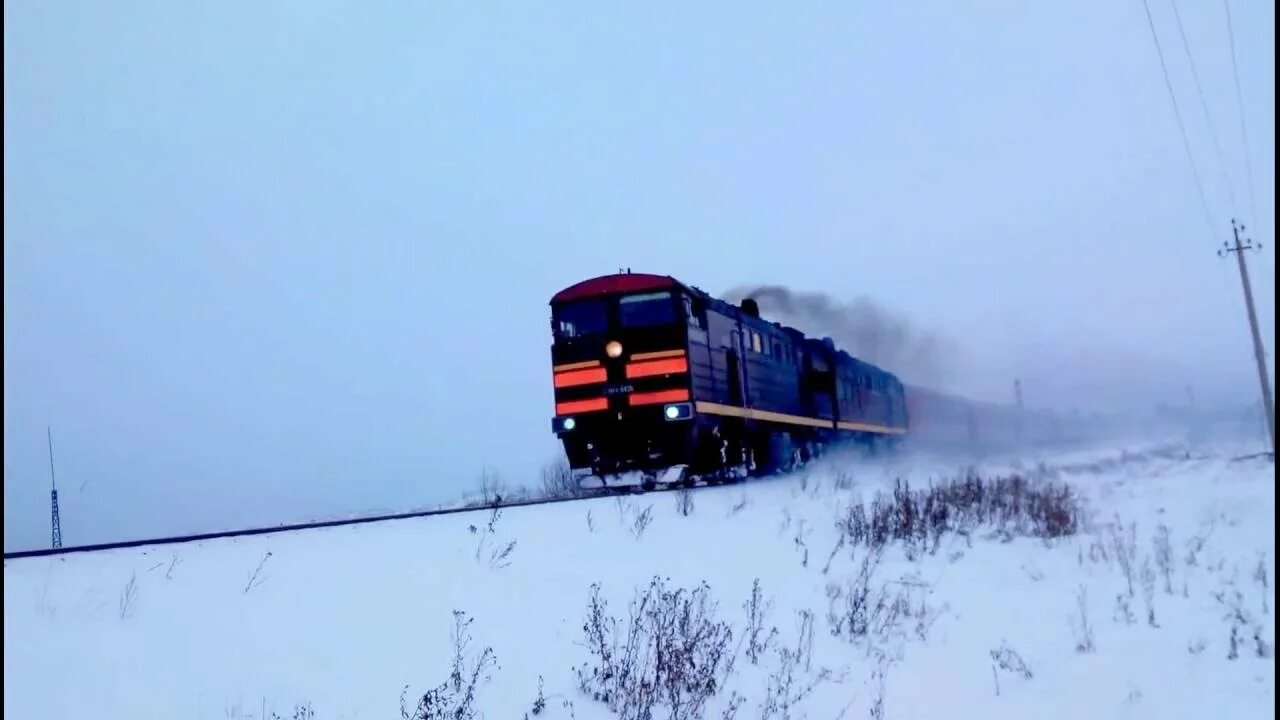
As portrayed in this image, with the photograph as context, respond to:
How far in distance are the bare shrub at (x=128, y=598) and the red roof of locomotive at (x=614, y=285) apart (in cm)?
875

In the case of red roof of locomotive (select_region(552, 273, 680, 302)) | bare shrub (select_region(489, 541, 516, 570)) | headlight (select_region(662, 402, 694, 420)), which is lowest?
bare shrub (select_region(489, 541, 516, 570))

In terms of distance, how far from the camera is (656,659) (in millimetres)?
5863

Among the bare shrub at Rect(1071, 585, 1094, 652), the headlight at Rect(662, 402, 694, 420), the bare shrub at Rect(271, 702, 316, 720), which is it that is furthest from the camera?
the headlight at Rect(662, 402, 694, 420)

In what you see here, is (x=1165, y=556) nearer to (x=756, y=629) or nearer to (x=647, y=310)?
(x=756, y=629)

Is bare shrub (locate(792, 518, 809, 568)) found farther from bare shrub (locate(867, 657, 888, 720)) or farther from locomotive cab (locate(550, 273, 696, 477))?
locomotive cab (locate(550, 273, 696, 477))

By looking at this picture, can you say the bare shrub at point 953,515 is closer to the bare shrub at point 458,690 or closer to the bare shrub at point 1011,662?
the bare shrub at point 1011,662

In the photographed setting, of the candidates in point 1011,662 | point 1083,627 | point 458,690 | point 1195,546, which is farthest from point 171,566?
point 1195,546

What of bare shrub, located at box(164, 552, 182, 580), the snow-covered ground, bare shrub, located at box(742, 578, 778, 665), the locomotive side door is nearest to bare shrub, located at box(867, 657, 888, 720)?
the snow-covered ground

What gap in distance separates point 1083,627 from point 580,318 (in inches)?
366

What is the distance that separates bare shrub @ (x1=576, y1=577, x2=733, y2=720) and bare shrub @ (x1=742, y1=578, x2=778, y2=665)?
168 millimetres

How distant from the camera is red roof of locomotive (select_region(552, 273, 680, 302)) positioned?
1454cm

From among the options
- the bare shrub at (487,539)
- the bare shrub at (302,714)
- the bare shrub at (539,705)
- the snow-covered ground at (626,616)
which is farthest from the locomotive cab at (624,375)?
the bare shrub at (302,714)

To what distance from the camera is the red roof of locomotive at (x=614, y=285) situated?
1454cm

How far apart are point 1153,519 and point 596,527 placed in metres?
5.61
